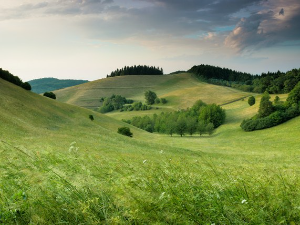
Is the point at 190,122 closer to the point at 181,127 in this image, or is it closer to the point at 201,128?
the point at 181,127

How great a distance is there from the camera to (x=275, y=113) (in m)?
76.4

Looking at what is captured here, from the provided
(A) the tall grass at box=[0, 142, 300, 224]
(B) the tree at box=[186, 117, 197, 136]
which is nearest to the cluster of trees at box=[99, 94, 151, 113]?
(B) the tree at box=[186, 117, 197, 136]

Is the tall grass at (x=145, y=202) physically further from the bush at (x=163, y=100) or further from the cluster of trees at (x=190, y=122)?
the bush at (x=163, y=100)

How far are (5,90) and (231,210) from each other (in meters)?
48.1

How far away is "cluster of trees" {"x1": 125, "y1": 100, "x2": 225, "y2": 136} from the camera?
95.2 m

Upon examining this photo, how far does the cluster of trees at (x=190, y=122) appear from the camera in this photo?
95.2 meters

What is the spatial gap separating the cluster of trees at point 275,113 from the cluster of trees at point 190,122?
55.9 ft

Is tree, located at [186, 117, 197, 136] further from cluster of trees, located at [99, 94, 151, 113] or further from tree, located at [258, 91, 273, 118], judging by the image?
cluster of trees, located at [99, 94, 151, 113]

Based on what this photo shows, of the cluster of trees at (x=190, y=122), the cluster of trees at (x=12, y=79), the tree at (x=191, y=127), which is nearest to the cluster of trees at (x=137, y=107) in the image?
the cluster of trees at (x=190, y=122)

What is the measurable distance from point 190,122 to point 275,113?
1187 inches

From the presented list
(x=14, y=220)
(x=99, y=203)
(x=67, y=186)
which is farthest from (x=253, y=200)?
(x=14, y=220)

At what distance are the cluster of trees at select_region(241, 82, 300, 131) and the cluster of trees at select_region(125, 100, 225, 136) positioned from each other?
1703 centimetres

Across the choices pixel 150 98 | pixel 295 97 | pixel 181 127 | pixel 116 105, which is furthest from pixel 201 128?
pixel 116 105

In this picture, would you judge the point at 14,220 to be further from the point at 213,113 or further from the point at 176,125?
the point at 213,113
